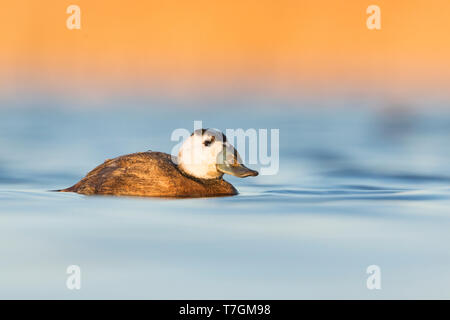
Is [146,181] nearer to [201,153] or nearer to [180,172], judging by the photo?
[180,172]

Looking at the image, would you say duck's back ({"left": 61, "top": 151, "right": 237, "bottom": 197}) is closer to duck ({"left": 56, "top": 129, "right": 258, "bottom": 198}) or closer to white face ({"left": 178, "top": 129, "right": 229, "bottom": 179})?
duck ({"left": 56, "top": 129, "right": 258, "bottom": 198})

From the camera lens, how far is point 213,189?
11.5 metres

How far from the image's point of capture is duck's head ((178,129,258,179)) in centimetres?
1143

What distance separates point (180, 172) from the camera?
38.0 feet

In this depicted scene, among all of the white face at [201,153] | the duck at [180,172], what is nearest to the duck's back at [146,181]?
the duck at [180,172]

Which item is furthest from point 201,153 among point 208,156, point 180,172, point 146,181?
point 146,181

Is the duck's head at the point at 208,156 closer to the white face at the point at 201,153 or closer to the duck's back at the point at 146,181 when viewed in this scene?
the white face at the point at 201,153

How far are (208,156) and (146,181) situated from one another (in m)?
0.84

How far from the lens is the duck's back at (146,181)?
36.8 ft

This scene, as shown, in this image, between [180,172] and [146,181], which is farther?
[180,172]

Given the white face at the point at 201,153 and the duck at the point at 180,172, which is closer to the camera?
the duck at the point at 180,172

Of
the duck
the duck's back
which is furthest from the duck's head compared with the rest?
the duck's back

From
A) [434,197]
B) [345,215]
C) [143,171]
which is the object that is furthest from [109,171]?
[434,197]

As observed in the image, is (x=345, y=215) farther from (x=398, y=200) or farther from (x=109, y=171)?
(x=109, y=171)
